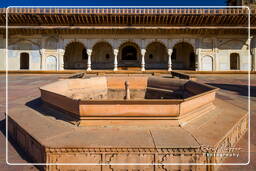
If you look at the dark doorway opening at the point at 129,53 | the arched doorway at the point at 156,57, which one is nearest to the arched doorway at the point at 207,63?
the arched doorway at the point at 156,57

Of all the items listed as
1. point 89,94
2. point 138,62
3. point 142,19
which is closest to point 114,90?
point 89,94

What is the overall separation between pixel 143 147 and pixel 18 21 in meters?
16.3

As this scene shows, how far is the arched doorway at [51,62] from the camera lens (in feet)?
48.5

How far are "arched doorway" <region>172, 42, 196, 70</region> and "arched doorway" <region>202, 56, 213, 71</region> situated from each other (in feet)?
8.99

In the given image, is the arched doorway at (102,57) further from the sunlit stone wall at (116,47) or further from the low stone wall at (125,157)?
the low stone wall at (125,157)

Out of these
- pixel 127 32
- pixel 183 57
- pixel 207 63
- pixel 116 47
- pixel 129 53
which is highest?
pixel 127 32

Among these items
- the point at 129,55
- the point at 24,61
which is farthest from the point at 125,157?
the point at 24,61

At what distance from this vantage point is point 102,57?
58.6 ft

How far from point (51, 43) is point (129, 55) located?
7.62 m

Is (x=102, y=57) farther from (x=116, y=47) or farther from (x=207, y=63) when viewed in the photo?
(x=207, y=63)

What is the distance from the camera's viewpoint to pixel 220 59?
1511 centimetres

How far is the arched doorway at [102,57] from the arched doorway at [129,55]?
1.07 meters

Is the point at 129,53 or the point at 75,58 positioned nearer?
the point at 129,53

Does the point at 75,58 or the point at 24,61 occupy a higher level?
Result: the point at 75,58
